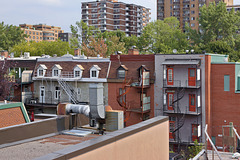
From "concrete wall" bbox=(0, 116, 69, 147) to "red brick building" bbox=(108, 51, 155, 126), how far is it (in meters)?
25.4

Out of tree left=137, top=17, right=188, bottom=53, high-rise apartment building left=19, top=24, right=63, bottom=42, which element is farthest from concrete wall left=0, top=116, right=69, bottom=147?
high-rise apartment building left=19, top=24, right=63, bottom=42

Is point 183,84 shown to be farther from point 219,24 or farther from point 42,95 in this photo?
point 219,24

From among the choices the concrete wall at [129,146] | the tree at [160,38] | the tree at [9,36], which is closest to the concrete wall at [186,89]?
the concrete wall at [129,146]

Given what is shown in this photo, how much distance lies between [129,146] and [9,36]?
109385 mm

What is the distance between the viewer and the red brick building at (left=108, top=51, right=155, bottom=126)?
136 ft

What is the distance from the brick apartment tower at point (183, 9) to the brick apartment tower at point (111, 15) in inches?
777

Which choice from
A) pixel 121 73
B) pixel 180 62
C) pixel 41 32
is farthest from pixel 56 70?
pixel 41 32

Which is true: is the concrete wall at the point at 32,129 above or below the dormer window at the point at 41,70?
below

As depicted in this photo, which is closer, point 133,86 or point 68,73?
point 133,86

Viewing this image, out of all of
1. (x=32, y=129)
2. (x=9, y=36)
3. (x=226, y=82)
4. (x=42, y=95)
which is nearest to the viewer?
(x=32, y=129)

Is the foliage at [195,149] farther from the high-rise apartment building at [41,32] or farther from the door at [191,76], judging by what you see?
the high-rise apartment building at [41,32]

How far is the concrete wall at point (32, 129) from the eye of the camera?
1330cm

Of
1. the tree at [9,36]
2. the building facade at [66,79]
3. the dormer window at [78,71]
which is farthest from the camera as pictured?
the tree at [9,36]

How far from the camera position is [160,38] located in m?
86.1
